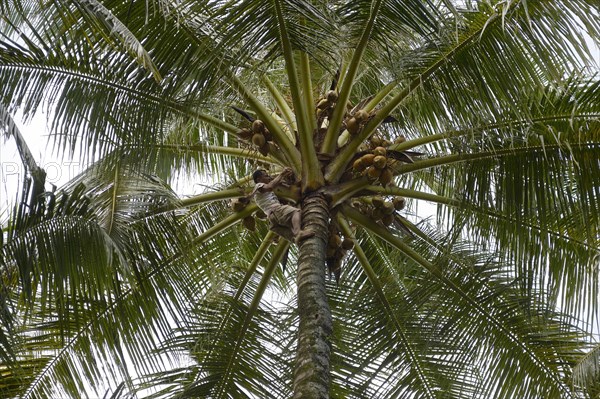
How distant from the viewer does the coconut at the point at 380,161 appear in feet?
22.4

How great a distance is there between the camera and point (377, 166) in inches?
271

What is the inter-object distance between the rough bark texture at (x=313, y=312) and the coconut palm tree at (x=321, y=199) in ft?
0.06

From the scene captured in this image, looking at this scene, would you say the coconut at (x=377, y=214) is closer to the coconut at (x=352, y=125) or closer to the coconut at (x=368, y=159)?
the coconut at (x=368, y=159)

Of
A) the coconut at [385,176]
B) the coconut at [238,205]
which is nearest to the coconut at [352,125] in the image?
the coconut at [385,176]

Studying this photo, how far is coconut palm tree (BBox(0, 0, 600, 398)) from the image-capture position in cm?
635

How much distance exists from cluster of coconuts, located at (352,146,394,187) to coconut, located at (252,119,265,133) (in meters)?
0.81

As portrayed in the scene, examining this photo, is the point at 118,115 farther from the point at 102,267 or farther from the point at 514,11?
the point at 514,11

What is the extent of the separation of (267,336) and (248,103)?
2.21 m

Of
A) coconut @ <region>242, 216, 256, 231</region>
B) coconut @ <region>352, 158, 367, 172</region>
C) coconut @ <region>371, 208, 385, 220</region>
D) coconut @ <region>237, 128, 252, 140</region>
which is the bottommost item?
coconut @ <region>371, 208, 385, 220</region>

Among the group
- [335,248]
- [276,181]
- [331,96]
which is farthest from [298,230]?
[331,96]

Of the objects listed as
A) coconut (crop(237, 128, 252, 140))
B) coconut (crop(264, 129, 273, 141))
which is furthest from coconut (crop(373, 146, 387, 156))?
coconut (crop(237, 128, 252, 140))

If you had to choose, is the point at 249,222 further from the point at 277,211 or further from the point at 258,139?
the point at 277,211

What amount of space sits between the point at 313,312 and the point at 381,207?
1.65 m

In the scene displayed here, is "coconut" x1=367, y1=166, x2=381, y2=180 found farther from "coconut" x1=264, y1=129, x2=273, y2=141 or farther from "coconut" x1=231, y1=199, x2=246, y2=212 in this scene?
"coconut" x1=231, y1=199, x2=246, y2=212
